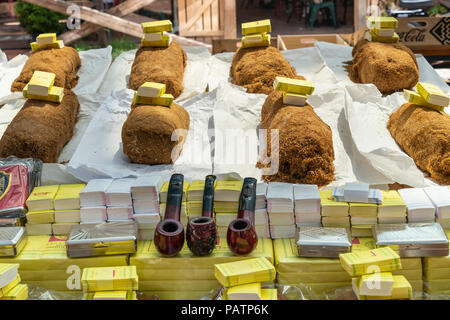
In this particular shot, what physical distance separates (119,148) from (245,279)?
4.29 ft

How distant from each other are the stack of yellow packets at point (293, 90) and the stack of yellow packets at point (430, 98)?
0.54 meters

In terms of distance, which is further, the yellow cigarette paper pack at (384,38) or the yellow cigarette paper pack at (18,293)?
the yellow cigarette paper pack at (384,38)

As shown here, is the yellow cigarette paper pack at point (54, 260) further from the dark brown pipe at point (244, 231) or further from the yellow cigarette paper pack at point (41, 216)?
the dark brown pipe at point (244, 231)

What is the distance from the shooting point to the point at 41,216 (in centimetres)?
192

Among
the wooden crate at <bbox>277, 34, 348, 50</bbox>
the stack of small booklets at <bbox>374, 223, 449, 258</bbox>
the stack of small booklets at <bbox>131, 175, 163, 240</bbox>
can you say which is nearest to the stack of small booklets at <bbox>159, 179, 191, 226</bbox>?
the stack of small booklets at <bbox>131, 175, 163, 240</bbox>

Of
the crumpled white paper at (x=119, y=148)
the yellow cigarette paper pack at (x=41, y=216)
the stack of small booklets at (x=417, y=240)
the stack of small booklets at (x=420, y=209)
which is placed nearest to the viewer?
the stack of small booklets at (x=417, y=240)

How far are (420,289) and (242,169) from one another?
100cm

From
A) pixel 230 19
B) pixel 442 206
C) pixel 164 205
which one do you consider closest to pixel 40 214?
pixel 164 205

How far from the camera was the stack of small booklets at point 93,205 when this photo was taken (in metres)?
1.91

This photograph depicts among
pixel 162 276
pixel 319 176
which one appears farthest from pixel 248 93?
pixel 162 276

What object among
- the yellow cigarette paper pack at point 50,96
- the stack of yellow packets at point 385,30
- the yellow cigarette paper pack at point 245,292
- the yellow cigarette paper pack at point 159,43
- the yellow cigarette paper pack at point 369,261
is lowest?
the yellow cigarette paper pack at point 245,292

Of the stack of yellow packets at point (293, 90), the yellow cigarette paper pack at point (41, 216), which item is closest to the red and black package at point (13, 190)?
the yellow cigarette paper pack at point (41, 216)

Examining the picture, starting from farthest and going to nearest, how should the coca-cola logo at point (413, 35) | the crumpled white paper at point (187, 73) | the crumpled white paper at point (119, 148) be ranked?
the coca-cola logo at point (413, 35)
the crumpled white paper at point (187, 73)
the crumpled white paper at point (119, 148)

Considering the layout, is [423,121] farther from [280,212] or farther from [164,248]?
[164,248]
